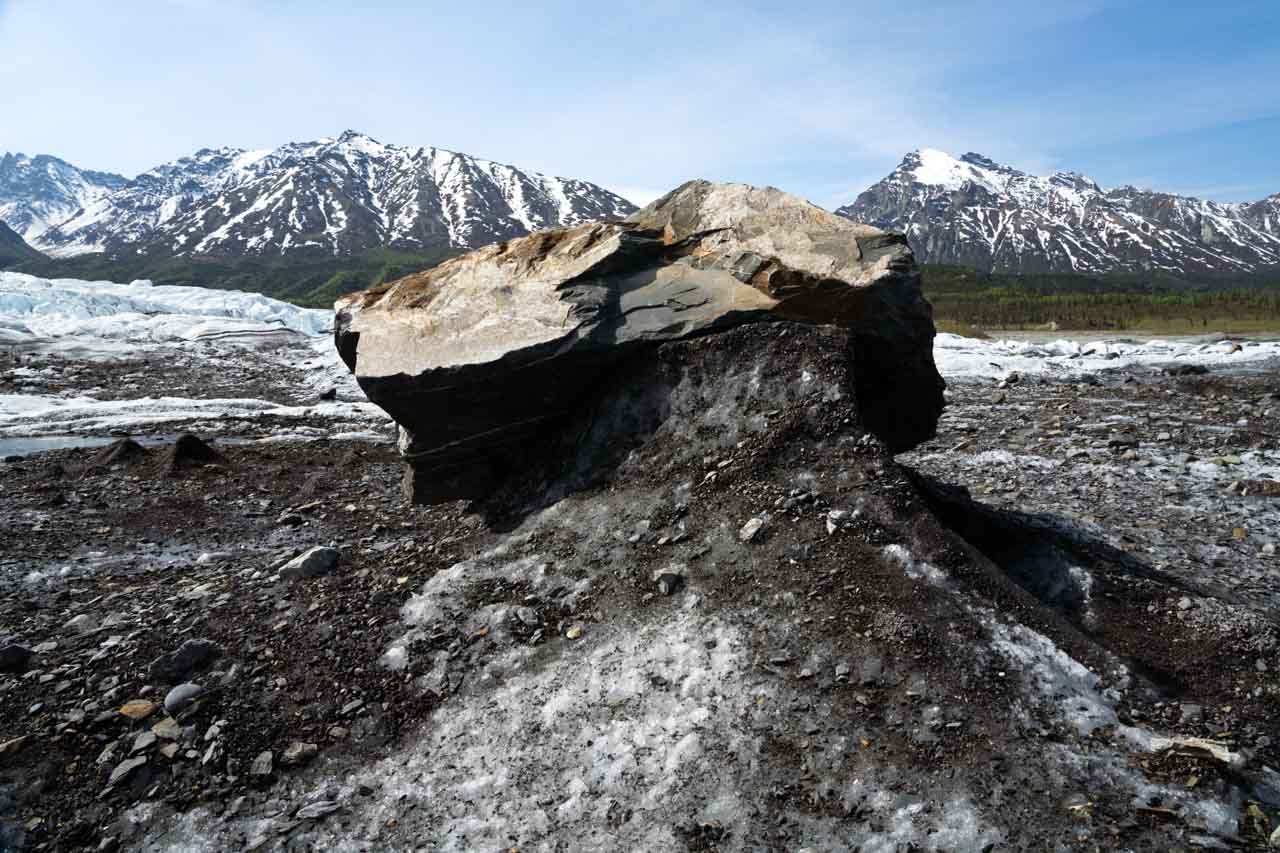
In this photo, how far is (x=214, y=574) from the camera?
373 inches

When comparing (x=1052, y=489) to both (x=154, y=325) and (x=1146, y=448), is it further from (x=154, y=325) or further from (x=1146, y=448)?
(x=154, y=325)

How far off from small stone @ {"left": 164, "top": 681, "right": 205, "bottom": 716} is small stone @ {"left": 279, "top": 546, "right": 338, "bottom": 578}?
1.85 metres

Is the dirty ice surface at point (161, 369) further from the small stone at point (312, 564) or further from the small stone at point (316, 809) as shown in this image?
the small stone at point (316, 809)

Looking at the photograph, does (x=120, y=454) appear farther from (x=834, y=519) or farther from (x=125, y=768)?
(x=834, y=519)

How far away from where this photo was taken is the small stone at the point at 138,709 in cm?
625

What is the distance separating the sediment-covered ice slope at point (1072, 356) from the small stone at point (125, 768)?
2768 cm

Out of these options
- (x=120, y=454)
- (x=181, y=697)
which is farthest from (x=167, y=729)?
(x=120, y=454)

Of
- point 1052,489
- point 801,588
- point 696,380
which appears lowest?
point 1052,489

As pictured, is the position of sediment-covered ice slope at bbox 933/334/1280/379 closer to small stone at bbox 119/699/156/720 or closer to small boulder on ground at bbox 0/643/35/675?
small stone at bbox 119/699/156/720

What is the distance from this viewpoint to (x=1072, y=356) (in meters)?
34.5

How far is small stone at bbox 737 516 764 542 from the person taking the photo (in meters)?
6.90

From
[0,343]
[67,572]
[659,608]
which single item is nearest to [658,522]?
[659,608]

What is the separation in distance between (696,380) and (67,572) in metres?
8.40

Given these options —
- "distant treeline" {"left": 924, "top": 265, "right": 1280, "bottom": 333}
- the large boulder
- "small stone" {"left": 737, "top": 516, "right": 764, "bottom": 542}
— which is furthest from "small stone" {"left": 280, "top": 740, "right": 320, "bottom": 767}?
"distant treeline" {"left": 924, "top": 265, "right": 1280, "bottom": 333}
